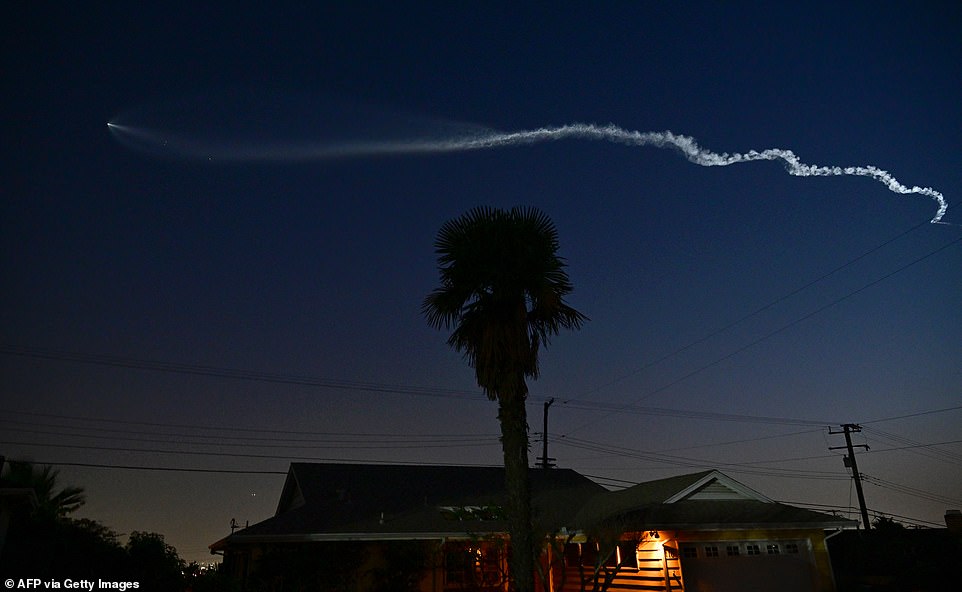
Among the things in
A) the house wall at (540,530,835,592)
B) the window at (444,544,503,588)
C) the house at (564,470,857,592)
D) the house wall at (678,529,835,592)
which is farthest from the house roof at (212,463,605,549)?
the house wall at (678,529,835,592)

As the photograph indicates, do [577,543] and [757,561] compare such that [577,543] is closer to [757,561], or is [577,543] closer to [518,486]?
[757,561]

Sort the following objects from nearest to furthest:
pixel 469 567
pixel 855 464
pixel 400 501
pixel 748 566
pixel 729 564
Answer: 1. pixel 469 567
2. pixel 729 564
3. pixel 748 566
4. pixel 400 501
5. pixel 855 464

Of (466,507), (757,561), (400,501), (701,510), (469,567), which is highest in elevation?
(400,501)

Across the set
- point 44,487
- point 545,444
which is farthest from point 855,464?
point 44,487

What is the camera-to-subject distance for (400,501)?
78.9ft

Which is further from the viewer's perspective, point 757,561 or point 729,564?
point 757,561

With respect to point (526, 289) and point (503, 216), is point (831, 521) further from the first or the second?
point (503, 216)

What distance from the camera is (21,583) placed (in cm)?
1475

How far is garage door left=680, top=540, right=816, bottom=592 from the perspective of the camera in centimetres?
1955

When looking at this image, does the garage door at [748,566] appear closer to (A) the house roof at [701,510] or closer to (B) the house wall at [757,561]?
(B) the house wall at [757,561]

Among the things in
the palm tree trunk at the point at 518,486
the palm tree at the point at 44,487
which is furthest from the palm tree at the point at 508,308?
the palm tree at the point at 44,487

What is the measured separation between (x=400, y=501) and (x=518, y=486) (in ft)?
37.9

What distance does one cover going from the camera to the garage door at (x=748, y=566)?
1955 centimetres

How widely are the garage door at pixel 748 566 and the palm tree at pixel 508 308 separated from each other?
8533 millimetres
